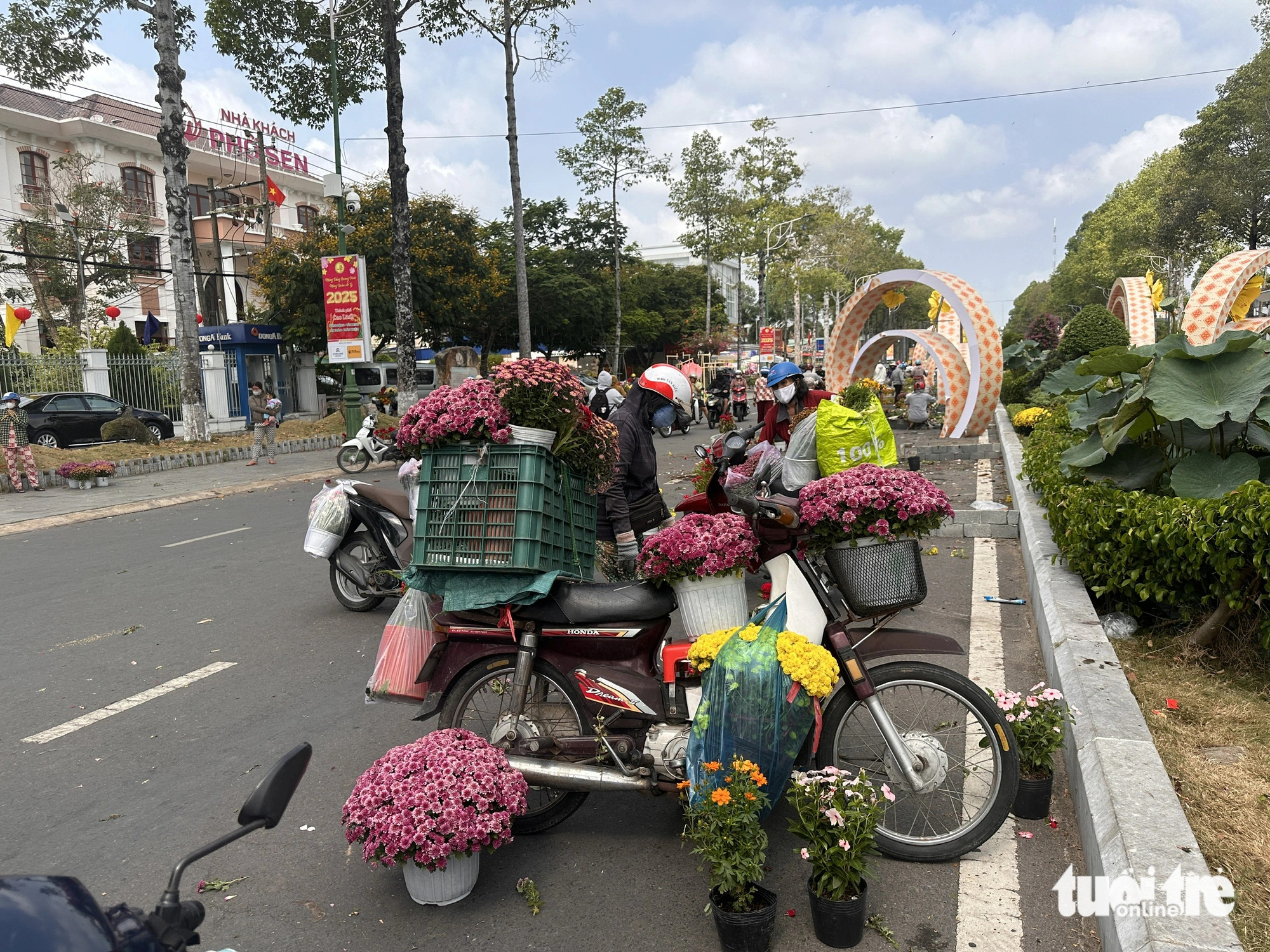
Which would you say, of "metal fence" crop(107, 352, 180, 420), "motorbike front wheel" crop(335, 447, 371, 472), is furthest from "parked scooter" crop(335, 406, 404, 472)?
"metal fence" crop(107, 352, 180, 420)

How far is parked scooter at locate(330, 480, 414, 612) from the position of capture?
6.45 metres

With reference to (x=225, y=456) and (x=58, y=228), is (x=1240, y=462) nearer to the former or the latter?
(x=225, y=456)

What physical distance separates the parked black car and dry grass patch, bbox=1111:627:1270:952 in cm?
2065

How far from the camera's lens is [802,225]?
154 ft

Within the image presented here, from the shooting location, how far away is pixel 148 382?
2275 centimetres

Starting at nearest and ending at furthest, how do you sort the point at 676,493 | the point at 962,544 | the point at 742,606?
the point at 742,606, the point at 962,544, the point at 676,493

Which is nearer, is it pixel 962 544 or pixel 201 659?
pixel 201 659

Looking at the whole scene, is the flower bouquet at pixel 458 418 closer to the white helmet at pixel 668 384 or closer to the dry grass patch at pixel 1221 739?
the white helmet at pixel 668 384

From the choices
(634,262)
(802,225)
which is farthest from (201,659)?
(634,262)

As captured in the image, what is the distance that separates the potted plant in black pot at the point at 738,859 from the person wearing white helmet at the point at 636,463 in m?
1.95

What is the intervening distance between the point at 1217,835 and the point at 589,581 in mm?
2421

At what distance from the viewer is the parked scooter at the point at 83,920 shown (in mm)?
1433

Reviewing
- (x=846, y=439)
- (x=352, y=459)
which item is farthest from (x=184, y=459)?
(x=846, y=439)

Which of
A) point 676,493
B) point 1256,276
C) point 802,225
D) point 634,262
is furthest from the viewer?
point 634,262
